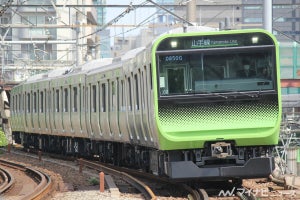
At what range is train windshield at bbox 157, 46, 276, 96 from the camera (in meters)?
13.8

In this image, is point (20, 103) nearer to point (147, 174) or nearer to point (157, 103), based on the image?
point (147, 174)

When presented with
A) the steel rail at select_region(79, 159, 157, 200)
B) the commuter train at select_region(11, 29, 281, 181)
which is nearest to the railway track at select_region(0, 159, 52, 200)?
the steel rail at select_region(79, 159, 157, 200)

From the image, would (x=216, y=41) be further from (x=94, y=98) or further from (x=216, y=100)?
(x=94, y=98)

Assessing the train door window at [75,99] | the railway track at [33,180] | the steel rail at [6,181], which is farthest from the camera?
the train door window at [75,99]

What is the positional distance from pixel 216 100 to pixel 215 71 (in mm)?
498

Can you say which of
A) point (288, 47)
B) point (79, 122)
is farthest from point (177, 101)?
point (288, 47)

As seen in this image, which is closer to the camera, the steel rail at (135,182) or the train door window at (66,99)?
the steel rail at (135,182)

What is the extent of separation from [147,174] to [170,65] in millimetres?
4648

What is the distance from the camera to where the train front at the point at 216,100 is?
44.9 feet

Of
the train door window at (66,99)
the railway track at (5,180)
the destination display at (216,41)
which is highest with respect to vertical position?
the destination display at (216,41)

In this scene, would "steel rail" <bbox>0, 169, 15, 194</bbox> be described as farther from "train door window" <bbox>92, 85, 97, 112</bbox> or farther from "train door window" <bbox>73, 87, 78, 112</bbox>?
"train door window" <bbox>73, 87, 78, 112</bbox>

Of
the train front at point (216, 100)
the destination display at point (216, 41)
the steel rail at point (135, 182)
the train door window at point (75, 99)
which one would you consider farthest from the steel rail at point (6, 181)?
the destination display at point (216, 41)

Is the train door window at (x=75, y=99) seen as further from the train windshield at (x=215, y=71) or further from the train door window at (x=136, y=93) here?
the train windshield at (x=215, y=71)

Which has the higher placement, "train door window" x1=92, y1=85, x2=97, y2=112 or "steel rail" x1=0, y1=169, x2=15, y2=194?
"train door window" x1=92, y1=85, x2=97, y2=112
